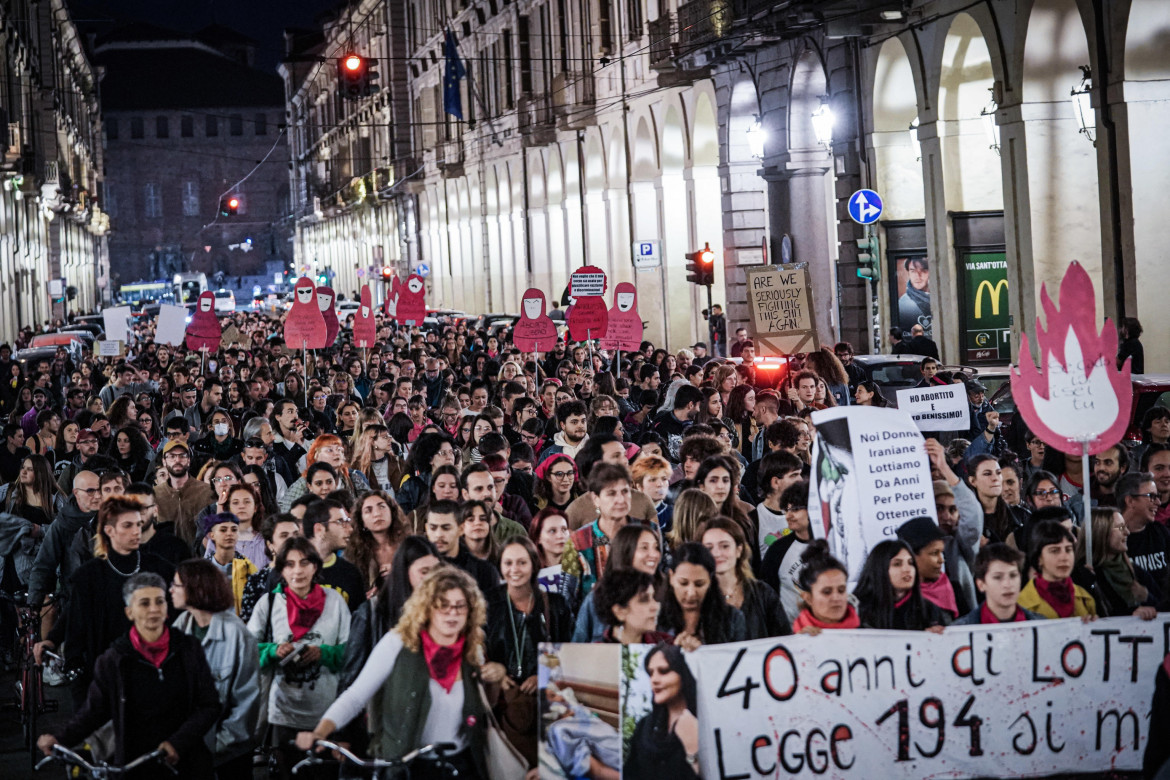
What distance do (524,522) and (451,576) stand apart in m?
4.08

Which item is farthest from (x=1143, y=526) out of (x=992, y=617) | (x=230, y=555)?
(x=230, y=555)

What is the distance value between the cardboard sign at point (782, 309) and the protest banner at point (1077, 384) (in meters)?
9.60

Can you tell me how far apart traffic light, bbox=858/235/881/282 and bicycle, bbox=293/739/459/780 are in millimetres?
20979

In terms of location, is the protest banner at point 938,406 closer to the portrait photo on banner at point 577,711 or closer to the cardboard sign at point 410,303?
the portrait photo on banner at point 577,711

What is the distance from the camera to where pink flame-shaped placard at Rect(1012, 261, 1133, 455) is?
30.8 feet

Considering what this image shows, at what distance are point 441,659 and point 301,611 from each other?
1.34m

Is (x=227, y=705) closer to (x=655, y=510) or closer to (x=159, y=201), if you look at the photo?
(x=655, y=510)

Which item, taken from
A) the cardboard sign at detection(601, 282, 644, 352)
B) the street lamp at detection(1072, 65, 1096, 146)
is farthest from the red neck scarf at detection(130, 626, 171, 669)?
the street lamp at detection(1072, 65, 1096, 146)

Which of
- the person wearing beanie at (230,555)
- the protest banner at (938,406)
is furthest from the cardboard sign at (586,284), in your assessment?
the person wearing beanie at (230,555)

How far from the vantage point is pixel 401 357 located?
27.4 meters

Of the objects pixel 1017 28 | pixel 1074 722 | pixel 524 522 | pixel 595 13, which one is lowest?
pixel 1074 722

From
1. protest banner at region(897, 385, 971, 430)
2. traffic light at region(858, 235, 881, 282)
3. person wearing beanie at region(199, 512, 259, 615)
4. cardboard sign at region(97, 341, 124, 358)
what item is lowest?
person wearing beanie at region(199, 512, 259, 615)

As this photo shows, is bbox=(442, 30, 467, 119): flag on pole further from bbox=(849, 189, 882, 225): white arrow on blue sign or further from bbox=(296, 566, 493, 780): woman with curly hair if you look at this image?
bbox=(296, 566, 493, 780): woman with curly hair

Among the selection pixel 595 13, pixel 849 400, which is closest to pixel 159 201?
pixel 595 13
